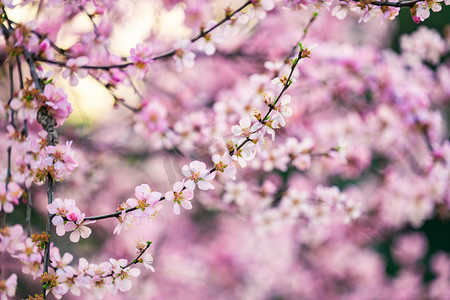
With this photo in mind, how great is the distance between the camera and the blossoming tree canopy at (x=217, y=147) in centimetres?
Result: 123

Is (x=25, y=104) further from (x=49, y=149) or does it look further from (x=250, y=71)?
(x=250, y=71)

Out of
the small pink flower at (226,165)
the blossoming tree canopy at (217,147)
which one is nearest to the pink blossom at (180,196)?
the blossoming tree canopy at (217,147)

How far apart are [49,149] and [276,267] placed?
357cm

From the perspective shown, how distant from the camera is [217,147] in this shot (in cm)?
207

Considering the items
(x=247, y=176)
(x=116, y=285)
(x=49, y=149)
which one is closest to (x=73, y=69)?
(x=49, y=149)

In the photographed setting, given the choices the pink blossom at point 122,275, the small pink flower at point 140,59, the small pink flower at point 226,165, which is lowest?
the pink blossom at point 122,275

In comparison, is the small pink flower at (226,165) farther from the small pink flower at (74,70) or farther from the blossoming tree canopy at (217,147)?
the small pink flower at (74,70)

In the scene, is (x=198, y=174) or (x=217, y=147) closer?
(x=198, y=174)

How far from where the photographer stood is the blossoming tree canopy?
1.23 meters

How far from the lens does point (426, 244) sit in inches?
175

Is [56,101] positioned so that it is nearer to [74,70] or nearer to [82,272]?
[74,70]

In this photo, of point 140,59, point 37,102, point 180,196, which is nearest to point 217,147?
point 140,59

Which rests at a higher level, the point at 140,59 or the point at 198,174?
the point at 140,59

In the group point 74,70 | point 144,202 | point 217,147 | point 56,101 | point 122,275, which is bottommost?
point 122,275
